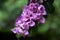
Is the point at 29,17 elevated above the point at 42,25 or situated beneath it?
elevated above

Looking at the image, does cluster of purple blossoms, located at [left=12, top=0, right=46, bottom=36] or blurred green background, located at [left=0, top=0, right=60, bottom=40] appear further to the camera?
blurred green background, located at [left=0, top=0, right=60, bottom=40]

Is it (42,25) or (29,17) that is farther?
(42,25)

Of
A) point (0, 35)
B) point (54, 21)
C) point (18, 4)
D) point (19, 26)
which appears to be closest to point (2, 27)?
point (0, 35)

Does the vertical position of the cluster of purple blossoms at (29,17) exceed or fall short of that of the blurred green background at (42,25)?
it exceeds it

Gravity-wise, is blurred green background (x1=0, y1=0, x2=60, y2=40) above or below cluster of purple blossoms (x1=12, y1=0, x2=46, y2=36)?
below

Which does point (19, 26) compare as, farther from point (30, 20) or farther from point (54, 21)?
point (54, 21)

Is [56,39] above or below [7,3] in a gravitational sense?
below

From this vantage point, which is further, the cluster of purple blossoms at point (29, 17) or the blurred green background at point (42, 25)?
the blurred green background at point (42, 25)

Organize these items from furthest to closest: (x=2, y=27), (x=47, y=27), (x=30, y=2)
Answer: (x=2, y=27) → (x=47, y=27) → (x=30, y=2)
